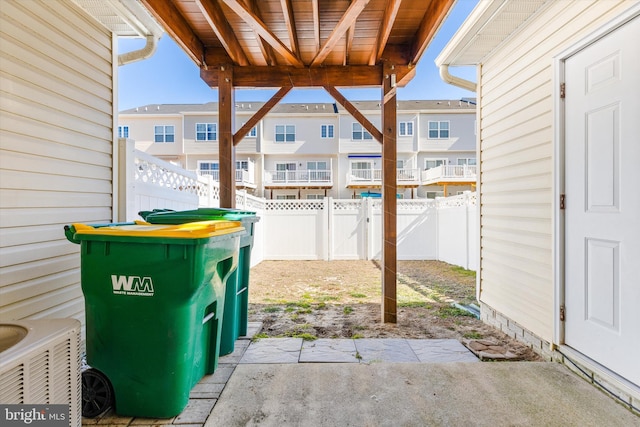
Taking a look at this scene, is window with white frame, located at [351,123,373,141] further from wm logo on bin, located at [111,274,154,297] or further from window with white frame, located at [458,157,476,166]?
wm logo on bin, located at [111,274,154,297]

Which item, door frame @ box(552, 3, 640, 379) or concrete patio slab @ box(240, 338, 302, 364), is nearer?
door frame @ box(552, 3, 640, 379)

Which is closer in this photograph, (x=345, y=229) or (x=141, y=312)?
(x=141, y=312)

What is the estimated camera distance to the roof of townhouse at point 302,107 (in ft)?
48.5

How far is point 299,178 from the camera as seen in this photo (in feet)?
48.9

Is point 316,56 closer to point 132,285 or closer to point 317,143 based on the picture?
point 132,285

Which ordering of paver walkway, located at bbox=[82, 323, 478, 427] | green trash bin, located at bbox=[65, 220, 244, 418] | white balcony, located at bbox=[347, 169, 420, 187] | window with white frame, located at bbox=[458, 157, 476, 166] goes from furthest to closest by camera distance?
window with white frame, located at bbox=[458, 157, 476, 166]
white balcony, located at bbox=[347, 169, 420, 187]
paver walkway, located at bbox=[82, 323, 478, 427]
green trash bin, located at bbox=[65, 220, 244, 418]

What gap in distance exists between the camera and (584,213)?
2.16 metres

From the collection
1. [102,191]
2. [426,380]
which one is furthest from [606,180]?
[102,191]

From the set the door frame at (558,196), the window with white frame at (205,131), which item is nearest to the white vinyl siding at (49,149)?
the door frame at (558,196)

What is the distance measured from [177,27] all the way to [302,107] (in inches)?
516

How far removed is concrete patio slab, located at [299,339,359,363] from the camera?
2459 millimetres

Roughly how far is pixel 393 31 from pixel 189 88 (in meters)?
14.1

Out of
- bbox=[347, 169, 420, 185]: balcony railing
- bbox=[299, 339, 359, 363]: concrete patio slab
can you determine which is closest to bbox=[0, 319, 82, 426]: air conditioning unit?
bbox=[299, 339, 359, 363]: concrete patio slab

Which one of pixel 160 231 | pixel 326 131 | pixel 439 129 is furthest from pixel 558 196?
pixel 439 129
